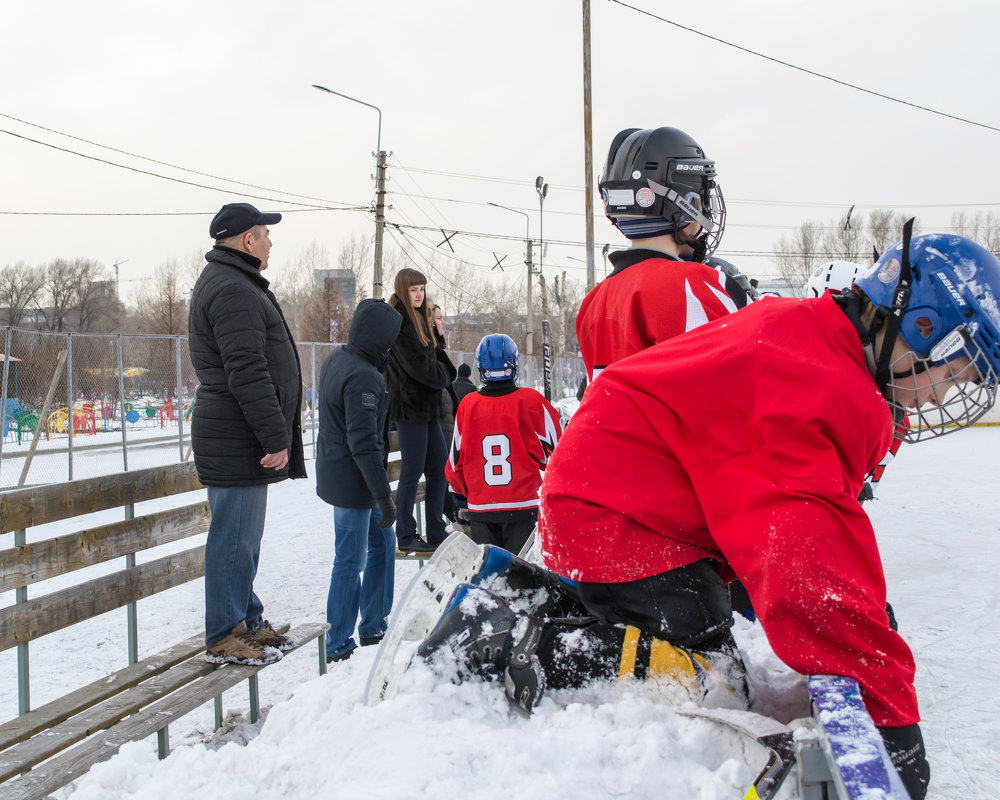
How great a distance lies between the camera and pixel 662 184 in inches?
111

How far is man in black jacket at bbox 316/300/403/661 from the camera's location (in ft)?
13.6

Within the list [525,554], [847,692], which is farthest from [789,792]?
[525,554]

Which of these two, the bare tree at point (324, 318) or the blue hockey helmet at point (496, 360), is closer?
the blue hockey helmet at point (496, 360)

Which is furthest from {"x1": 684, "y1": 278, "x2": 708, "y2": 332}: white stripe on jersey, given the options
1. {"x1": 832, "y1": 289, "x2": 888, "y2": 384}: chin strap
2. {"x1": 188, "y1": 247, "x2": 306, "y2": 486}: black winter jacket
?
{"x1": 188, "y1": 247, "x2": 306, "y2": 486}: black winter jacket

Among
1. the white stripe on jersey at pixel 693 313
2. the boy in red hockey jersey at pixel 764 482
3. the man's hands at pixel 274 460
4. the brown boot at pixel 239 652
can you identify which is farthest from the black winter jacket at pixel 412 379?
the boy in red hockey jersey at pixel 764 482

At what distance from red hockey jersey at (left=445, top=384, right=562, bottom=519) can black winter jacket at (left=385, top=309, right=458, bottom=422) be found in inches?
35.7

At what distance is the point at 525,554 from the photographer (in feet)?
9.62

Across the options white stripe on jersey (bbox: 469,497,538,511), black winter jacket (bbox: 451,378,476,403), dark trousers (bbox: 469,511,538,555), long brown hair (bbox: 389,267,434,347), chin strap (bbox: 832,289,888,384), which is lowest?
dark trousers (bbox: 469,511,538,555)

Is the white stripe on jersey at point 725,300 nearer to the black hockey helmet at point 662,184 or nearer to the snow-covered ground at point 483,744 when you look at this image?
the black hockey helmet at point 662,184

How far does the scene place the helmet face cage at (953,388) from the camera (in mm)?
1568

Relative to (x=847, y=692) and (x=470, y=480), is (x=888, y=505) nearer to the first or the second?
(x=470, y=480)

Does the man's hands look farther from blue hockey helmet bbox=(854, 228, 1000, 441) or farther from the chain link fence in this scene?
the chain link fence

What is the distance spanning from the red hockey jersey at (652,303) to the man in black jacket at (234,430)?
1642mm

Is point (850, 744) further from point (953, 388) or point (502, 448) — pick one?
point (502, 448)
